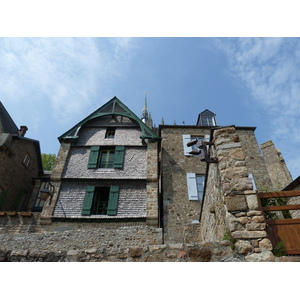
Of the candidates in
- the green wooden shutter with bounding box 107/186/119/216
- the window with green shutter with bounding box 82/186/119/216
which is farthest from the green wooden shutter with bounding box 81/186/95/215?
the green wooden shutter with bounding box 107/186/119/216

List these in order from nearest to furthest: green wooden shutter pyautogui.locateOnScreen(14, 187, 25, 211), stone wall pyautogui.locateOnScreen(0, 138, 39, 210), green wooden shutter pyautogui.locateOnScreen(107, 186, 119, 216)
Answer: green wooden shutter pyautogui.locateOnScreen(107, 186, 119, 216) → stone wall pyautogui.locateOnScreen(0, 138, 39, 210) → green wooden shutter pyautogui.locateOnScreen(14, 187, 25, 211)

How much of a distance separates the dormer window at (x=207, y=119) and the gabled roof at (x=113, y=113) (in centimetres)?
408

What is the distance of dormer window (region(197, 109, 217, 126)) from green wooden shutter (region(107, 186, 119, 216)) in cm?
697

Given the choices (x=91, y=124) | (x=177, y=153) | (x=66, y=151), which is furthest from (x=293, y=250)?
(x=91, y=124)

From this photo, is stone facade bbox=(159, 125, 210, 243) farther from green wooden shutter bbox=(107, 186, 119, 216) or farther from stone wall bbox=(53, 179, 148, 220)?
green wooden shutter bbox=(107, 186, 119, 216)

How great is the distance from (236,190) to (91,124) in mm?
9324

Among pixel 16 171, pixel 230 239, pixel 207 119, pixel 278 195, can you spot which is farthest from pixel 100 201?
pixel 207 119

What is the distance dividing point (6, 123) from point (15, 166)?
3031 mm

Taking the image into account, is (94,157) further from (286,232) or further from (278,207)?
(286,232)

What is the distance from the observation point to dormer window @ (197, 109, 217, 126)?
12.7 meters

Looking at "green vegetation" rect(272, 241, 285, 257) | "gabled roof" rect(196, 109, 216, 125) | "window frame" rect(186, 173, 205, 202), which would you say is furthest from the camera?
"gabled roof" rect(196, 109, 216, 125)

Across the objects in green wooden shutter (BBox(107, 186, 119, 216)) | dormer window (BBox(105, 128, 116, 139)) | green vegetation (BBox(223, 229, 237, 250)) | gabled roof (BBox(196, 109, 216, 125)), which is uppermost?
gabled roof (BBox(196, 109, 216, 125))

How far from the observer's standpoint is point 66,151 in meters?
9.81

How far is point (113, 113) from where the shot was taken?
11141mm
